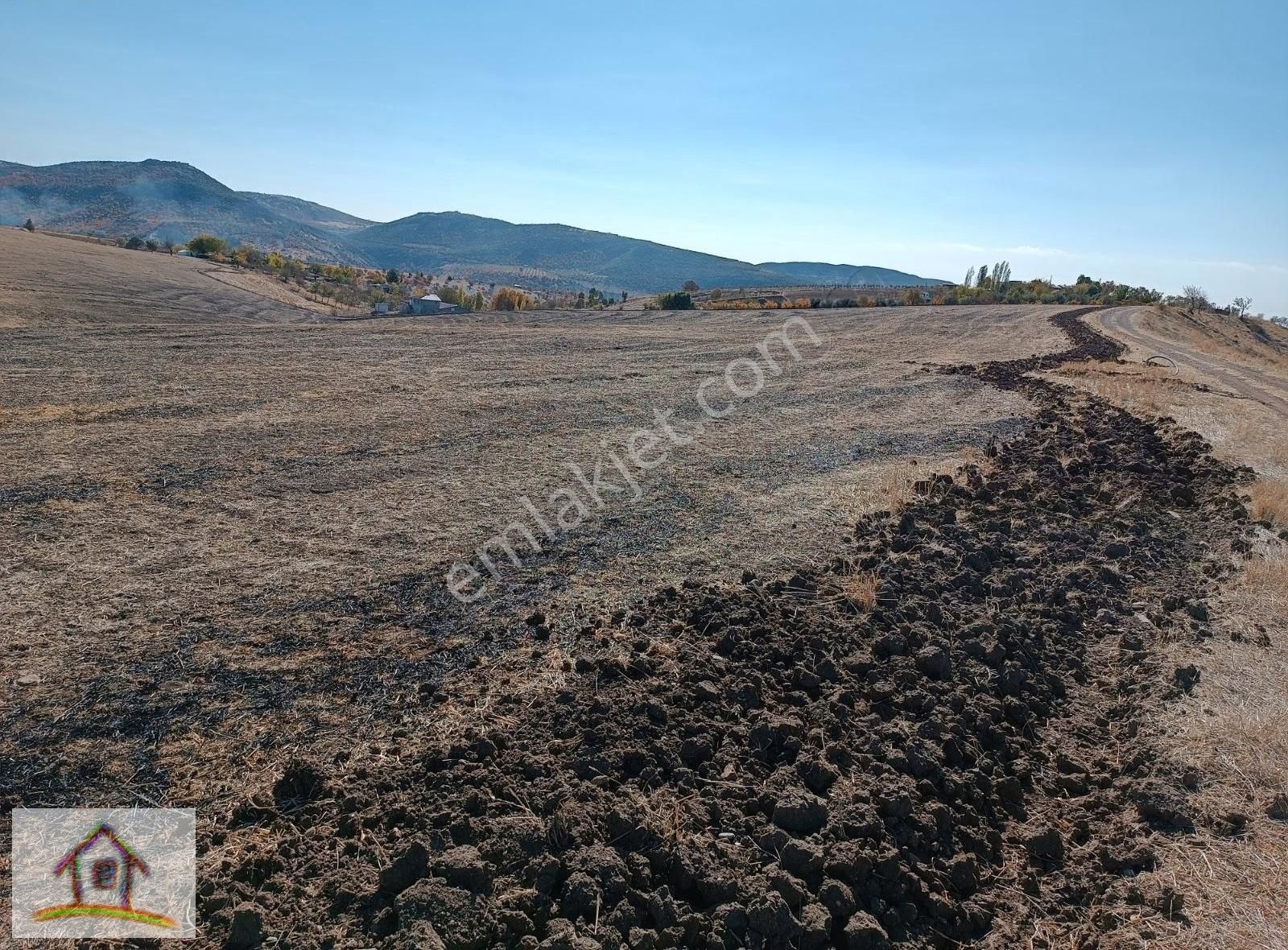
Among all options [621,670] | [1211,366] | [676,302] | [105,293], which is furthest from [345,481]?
[676,302]

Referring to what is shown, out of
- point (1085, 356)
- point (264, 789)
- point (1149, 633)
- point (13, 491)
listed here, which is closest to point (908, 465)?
point (1149, 633)

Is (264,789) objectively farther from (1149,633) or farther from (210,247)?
(210,247)

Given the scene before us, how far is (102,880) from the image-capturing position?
2676 mm

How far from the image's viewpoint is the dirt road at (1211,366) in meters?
16.9

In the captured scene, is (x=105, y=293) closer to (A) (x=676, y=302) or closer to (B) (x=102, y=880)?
(A) (x=676, y=302)

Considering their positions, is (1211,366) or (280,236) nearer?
(1211,366)

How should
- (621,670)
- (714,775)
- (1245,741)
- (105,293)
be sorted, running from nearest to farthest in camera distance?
(714,775), (1245,741), (621,670), (105,293)

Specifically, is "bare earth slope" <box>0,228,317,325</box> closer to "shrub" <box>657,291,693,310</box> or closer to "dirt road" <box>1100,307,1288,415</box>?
"shrub" <box>657,291,693,310</box>

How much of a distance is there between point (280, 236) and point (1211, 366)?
615 ft

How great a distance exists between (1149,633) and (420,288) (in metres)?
64.1

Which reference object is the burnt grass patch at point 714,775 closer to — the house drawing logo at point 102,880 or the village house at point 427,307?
the house drawing logo at point 102,880

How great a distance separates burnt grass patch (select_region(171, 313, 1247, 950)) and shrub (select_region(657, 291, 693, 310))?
42.3 m

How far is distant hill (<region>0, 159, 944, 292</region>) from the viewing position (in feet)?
479

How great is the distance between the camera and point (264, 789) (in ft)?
10.3
